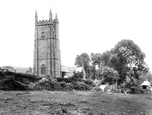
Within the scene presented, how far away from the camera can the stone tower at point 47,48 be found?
61.7 metres

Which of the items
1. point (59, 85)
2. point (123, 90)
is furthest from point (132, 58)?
point (59, 85)

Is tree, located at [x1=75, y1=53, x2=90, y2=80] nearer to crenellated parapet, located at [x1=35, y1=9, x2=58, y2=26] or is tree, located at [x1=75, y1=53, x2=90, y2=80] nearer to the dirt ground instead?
crenellated parapet, located at [x1=35, y1=9, x2=58, y2=26]

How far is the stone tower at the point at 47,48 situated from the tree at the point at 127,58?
1617 centimetres

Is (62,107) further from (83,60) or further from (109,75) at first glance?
(83,60)

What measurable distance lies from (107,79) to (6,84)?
30202 millimetres

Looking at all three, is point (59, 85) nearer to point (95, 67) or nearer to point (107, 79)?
point (107, 79)

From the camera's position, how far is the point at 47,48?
204 feet

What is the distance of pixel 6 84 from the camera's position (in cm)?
2666

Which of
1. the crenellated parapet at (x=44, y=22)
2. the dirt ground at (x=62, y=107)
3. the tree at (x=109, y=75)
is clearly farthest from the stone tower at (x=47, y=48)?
the dirt ground at (x=62, y=107)

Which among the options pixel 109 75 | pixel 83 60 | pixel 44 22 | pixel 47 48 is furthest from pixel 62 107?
pixel 83 60

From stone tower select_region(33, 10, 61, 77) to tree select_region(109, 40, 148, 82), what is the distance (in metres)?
16.2

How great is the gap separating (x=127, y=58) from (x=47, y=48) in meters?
22.9

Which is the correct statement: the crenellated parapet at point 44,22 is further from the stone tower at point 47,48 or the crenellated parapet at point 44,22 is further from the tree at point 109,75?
the tree at point 109,75

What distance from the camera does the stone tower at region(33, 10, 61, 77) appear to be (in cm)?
6169
